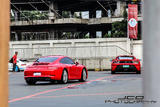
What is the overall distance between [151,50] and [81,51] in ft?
127

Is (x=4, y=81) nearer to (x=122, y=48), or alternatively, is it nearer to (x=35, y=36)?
(x=122, y=48)

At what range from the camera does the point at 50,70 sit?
645 inches

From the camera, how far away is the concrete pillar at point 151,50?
104 inches

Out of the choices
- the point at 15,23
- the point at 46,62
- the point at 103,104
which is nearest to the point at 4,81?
the point at 103,104

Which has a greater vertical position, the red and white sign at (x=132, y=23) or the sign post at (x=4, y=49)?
the red and white sign at (x=132, y=23)

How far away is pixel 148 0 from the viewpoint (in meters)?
2.66

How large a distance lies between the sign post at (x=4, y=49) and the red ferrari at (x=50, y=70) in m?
13.8

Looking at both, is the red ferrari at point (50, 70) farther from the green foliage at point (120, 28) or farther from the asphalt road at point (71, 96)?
the green foliage at point (120, 28)

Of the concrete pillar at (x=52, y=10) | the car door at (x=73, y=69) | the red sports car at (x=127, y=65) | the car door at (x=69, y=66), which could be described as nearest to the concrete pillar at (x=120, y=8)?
the concrete pillar at (x=52, y=10)

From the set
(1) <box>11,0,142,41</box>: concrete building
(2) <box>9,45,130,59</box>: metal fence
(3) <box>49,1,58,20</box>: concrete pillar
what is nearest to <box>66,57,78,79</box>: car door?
(2) <box>9,45,130,59</box>: metal fence

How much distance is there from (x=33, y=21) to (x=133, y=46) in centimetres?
2444

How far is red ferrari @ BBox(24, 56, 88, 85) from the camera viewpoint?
16375mm

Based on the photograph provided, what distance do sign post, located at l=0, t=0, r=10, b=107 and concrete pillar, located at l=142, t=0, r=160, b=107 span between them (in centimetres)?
90

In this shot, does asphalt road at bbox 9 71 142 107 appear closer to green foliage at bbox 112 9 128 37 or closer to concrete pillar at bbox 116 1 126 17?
green foliage at bbox 112 9 128 37
